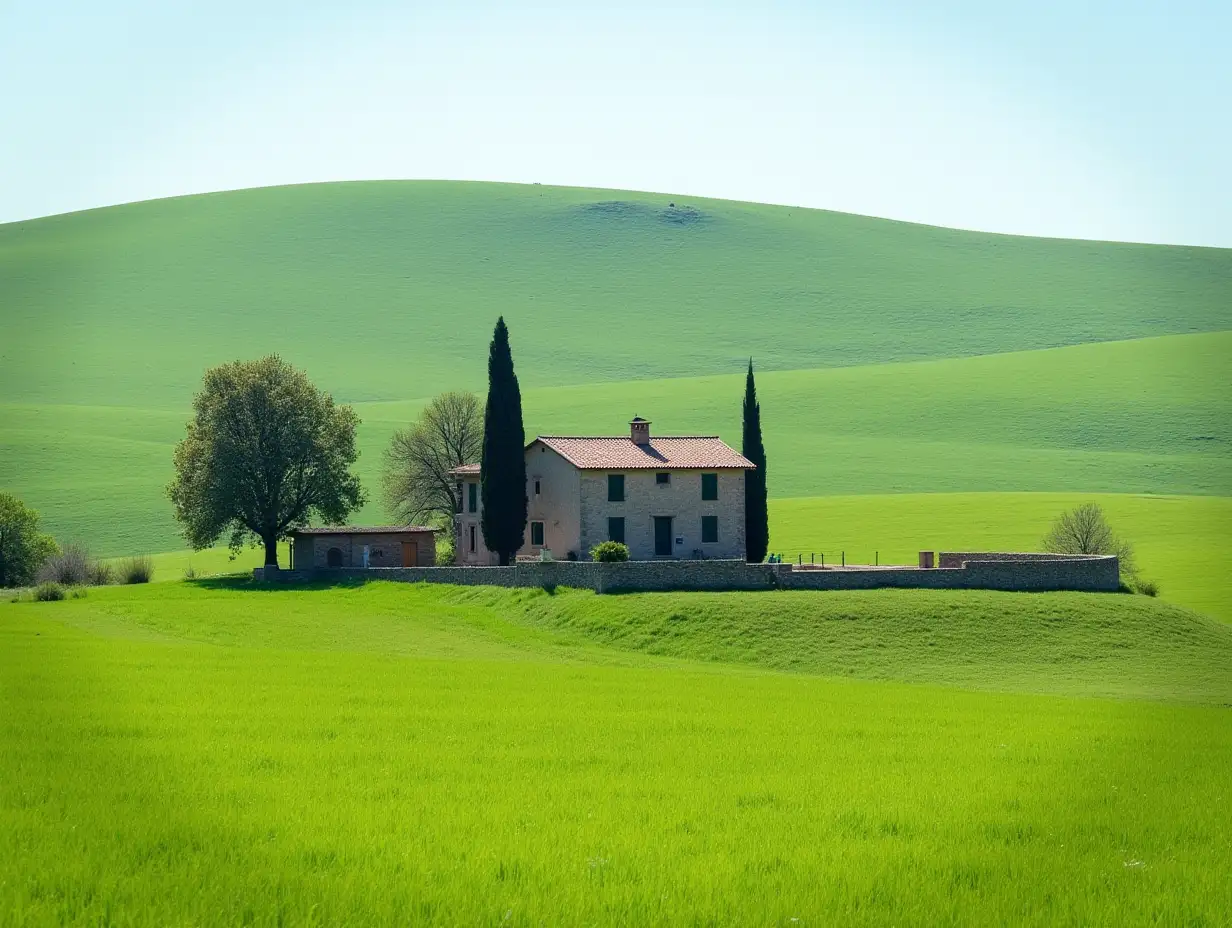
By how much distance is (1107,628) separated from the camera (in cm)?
4953

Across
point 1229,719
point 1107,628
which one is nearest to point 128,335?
point 1107,628

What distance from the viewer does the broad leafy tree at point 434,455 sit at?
286 feet

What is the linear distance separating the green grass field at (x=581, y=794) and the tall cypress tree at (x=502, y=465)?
22494 mm

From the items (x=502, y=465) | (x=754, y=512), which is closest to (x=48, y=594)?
(x=502, y=465)

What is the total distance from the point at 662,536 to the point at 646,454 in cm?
386

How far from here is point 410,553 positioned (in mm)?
78562

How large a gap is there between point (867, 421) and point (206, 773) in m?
119

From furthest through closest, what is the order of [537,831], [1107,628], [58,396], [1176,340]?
[1176,340] → [58,396] → [1107,628] → [537,831]

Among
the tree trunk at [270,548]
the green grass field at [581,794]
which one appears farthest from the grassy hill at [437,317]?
the green grass field at [581,794]

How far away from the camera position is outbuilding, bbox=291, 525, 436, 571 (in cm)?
7719

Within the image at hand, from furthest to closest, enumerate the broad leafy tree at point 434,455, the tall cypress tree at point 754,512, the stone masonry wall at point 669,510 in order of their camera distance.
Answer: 1. the broad leafy tree at point 434,455
2. the tall cypress tree at point 754,512
3. the stone masonry wall at point 669,510

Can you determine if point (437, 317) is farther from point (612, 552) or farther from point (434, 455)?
point (612, 552)

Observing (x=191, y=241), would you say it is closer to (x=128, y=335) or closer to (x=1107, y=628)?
(x=128, y=335)

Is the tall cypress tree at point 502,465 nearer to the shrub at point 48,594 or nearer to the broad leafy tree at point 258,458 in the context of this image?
the broad leafy tree at point 258,458
